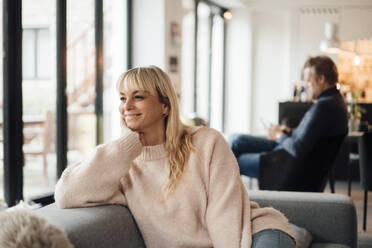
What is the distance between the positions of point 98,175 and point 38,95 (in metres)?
2.34

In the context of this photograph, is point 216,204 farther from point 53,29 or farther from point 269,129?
point 53,29

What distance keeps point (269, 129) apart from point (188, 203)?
7.78 feet

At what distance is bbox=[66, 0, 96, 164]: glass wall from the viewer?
4.64 meters

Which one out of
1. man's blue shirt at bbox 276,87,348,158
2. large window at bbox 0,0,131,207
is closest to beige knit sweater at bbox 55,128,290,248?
large window at bbox 0,0,131,207

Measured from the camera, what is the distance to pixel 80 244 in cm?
174

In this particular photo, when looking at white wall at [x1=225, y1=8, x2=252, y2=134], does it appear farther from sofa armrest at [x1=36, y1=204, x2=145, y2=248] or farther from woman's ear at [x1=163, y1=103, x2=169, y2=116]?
sofa armrest at [x1=36, y1=204, x2=145, y2=248]

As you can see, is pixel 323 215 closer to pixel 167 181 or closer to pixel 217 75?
pixel 167 181

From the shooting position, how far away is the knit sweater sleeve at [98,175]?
1.96 meters

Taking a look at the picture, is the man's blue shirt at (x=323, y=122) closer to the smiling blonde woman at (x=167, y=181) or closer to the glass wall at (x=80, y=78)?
the smiling blonde woman at (x=167, y=181)

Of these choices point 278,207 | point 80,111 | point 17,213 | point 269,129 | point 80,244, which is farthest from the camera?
point 80,111

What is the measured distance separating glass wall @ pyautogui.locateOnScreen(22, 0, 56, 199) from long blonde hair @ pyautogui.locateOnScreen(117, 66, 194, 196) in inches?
79.3

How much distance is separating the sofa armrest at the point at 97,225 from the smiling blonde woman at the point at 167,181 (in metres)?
0.04

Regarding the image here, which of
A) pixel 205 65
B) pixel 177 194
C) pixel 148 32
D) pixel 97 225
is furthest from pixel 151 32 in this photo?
pixel 97 225

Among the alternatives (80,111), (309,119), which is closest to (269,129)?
(309,119)
